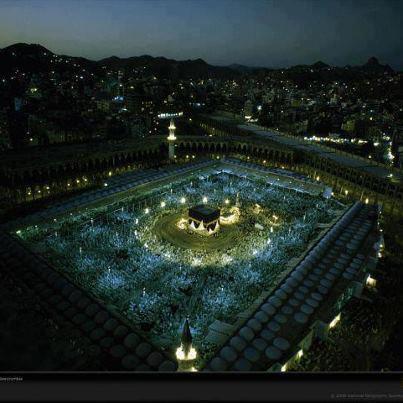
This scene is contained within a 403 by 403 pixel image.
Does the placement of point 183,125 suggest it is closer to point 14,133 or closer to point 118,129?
point 118,129

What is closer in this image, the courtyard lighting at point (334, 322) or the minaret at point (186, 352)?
the minaret at point (186, 352)

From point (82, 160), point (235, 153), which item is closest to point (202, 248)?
point (82, 160)

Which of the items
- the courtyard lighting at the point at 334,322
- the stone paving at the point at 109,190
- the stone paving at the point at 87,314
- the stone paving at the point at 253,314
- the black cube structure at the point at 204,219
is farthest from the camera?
the black cube structure at the point at 204,219

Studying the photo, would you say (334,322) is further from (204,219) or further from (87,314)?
(87,314)

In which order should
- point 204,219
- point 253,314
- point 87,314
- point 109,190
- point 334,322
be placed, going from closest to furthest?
point 87,314 < point 253,314 < point 334,322 < point 204,219 < point 109,190

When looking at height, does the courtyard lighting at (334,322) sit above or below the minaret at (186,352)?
below

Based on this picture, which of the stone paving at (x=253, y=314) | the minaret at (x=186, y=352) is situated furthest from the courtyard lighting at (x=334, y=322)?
the minaret at (x=186, y=352)

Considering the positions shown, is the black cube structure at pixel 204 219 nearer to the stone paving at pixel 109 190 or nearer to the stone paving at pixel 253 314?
the stone paving at pixel 109 190

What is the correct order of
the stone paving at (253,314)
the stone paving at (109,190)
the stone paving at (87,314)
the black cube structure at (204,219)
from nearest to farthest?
the stone paving at (87,314)
the stone paving at (253,314)
the stone paving at (109,190)
the black cube structure at (204,219)

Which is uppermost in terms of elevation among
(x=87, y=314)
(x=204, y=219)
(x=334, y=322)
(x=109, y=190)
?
(x=87, y=314)

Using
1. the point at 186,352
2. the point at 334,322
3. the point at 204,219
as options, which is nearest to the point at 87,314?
the point at 186,352

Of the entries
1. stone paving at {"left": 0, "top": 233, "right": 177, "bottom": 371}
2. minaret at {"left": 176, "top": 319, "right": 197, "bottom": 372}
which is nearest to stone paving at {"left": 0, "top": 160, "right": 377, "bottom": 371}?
stone paving at {"left": 0, "top": 233, "right": 177, "bottom": 371}
